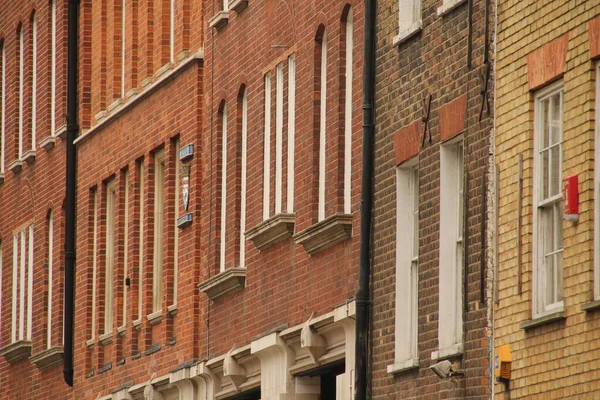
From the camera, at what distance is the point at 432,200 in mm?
21625

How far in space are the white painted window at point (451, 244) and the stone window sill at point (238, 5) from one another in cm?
788

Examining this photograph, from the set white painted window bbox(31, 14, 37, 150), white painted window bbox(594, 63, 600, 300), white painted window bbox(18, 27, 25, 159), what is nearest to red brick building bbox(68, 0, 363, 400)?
white painted window bbox(31, 14, 37, 150)

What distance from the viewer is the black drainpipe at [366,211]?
23375 mm

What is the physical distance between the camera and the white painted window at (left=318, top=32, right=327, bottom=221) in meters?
25.3

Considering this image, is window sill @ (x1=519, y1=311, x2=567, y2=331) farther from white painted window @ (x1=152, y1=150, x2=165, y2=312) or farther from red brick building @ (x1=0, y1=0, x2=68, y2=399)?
red brick building @ (x1=0, y1=0, x2=68, y2=399)

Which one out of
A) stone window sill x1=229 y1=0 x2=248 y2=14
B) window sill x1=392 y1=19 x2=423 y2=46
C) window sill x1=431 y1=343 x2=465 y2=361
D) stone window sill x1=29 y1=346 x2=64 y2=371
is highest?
stone window sill x1=229 y1=0 x2=248 y2=14

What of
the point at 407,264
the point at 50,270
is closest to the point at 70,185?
the point at 50,270

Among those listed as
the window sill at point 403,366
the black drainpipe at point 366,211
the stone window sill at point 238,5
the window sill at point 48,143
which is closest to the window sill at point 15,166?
the window sill at point 48,143

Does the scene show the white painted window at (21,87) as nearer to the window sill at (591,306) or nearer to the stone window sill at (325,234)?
the stone window sill at (325,234)

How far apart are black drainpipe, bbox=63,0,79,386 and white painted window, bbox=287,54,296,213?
10.7 metres

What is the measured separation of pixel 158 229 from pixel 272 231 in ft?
20.8

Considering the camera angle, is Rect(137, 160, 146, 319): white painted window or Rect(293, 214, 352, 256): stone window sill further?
Rect(137, 160, 146, 319): white painted window

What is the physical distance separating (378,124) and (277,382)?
14.9ft

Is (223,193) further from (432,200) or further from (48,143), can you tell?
(48,143)
